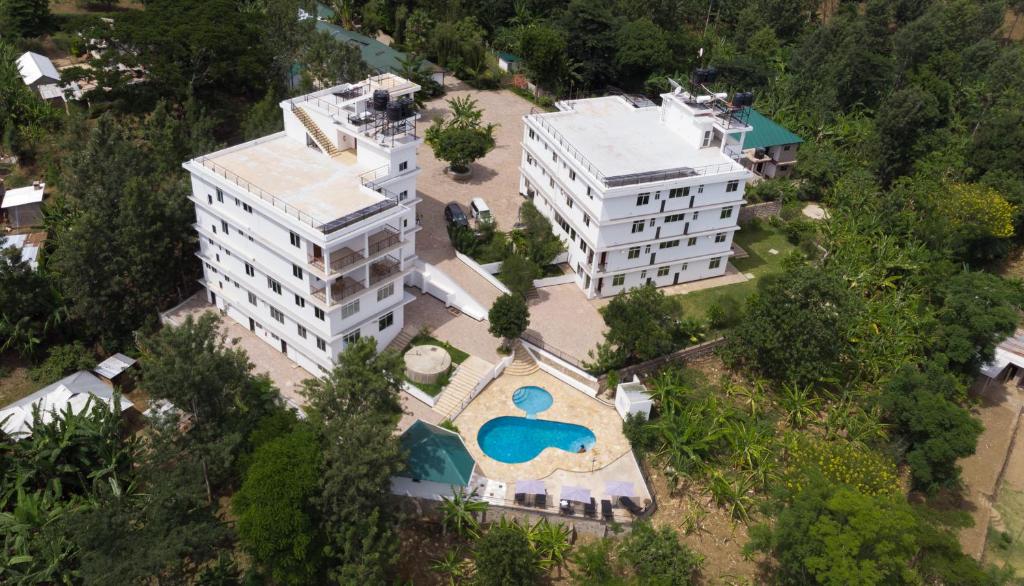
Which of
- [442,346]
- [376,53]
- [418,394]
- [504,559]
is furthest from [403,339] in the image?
[376,53]

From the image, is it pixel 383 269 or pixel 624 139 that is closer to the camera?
pixel 383 269

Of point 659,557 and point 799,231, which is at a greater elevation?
point 799,231

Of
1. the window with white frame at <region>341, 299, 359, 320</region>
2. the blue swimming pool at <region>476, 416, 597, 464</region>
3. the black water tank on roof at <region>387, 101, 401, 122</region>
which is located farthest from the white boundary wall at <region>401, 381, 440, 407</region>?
the black water tank on roof at <region>387, 101, 401, 122</region>

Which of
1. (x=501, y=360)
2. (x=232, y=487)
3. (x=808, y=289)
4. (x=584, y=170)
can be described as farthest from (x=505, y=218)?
(x=232, y=487)

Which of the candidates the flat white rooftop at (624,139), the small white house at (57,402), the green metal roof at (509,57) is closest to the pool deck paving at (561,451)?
the flat white rooftop at (624,139)

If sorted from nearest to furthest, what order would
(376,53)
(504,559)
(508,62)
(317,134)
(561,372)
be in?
(504,559)
(561,372)
(317,134)
(376,53)
(508,62)

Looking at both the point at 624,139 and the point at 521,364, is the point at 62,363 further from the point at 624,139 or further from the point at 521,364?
the point at 624,139

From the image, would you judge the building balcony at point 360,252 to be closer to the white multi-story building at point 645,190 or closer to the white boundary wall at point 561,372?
the white boundary wall at point 561,372

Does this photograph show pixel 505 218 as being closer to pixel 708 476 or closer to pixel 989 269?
pixel 708 476
